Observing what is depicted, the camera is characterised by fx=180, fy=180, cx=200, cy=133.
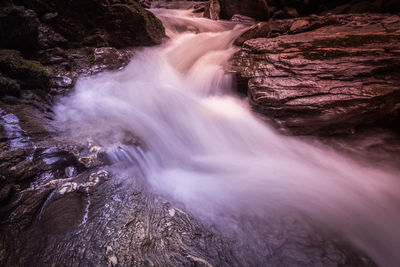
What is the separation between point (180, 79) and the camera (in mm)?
6000

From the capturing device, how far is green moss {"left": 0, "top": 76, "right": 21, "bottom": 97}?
320 cm

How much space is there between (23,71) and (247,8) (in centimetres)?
993

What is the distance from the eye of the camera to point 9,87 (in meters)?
3.26

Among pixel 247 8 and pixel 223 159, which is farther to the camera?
pixel 247 8

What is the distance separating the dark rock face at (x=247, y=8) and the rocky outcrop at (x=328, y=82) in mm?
5922

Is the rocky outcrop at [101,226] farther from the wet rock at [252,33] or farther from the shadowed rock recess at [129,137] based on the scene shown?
the wet rock at [252,33]

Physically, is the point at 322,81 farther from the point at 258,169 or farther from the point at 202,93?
the point at 202,93

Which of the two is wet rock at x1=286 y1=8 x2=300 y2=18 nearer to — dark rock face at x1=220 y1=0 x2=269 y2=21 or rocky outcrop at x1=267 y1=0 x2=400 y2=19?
rocky outcrop at x1=267 y1=0 x2=400 y2=19

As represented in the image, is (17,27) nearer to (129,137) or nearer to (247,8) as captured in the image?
(129,137)

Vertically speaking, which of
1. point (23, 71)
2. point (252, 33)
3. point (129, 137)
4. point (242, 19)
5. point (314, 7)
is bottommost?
point (129, 137)

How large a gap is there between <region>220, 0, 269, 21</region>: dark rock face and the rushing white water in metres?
5.84

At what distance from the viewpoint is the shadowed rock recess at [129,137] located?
184cm

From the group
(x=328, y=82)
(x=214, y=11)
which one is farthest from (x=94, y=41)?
(x=214, y=11)

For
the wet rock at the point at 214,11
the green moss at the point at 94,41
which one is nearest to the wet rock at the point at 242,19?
the wet rock at the point at 214,11
